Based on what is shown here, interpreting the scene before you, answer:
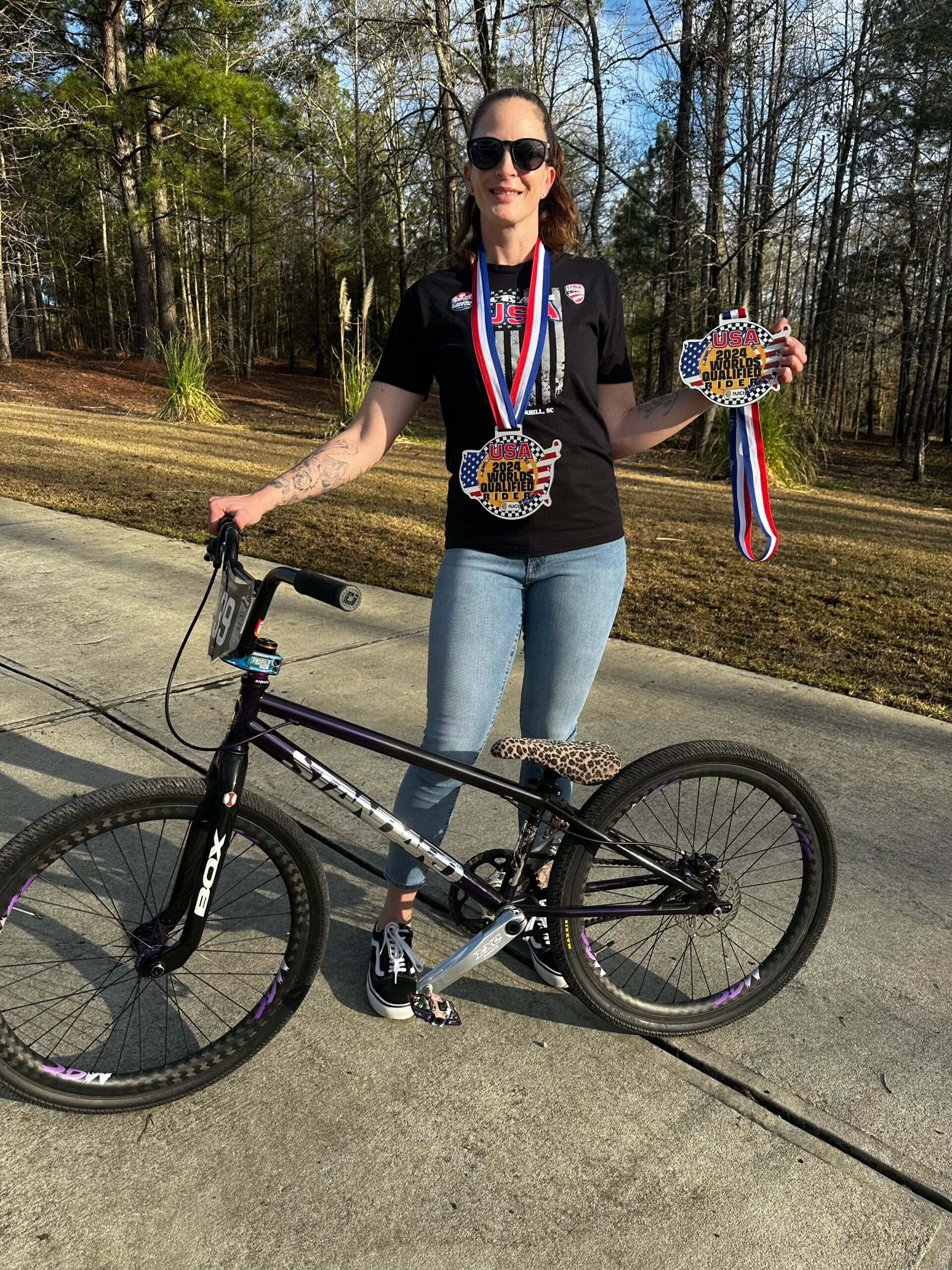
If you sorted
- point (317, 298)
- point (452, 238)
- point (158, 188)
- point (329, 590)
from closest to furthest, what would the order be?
point (329, 590) < point (452, 238) < point (158, 188) < point (317, 298)

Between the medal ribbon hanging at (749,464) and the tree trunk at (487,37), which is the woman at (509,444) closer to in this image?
Answer: the medal ribbon hanging at (749,464)

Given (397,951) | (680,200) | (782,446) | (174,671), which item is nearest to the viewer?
(397,951)

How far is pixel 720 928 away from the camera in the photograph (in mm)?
2309

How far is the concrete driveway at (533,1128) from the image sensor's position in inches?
65.1

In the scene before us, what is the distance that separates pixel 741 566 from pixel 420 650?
3384mm

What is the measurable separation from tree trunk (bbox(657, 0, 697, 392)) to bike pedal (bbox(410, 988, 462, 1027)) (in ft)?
45.7

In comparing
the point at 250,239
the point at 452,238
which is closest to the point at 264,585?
the point at 452,238

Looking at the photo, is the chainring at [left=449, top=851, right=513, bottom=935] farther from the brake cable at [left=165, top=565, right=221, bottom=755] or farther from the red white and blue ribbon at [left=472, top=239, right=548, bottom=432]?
the red white and blue ribbon at [left=472, top=239, right=548, bottom=432]

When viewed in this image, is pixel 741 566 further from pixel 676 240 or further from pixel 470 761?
pixel 676 240

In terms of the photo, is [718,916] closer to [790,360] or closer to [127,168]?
[790,360]

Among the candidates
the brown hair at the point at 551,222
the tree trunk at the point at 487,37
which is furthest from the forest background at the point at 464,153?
the brown hair at the point at 551,222

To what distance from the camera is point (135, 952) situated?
2.03m

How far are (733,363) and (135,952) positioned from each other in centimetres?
184

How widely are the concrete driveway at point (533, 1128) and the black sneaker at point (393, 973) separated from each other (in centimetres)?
6
